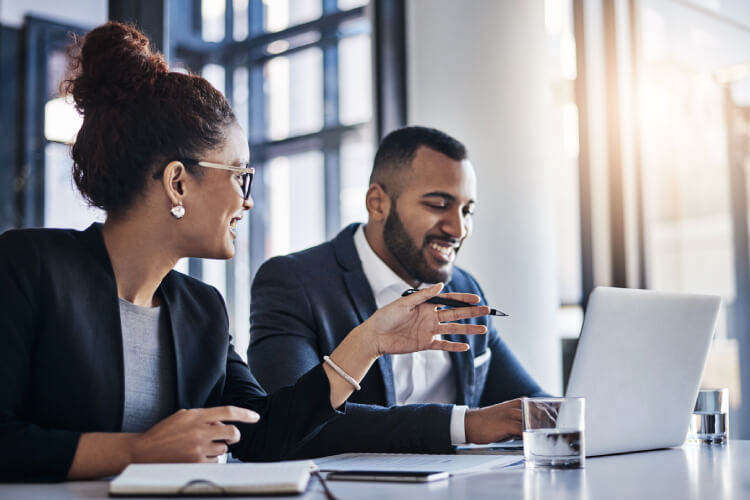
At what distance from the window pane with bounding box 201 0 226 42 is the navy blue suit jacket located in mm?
4452

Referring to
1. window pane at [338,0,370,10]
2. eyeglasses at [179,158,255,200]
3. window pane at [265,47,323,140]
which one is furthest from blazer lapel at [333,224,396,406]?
window pane at [265,47,323,140]

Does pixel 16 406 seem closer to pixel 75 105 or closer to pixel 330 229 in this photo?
pixel 75 105

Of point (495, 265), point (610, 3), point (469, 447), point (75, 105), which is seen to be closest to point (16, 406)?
point (75, 105)

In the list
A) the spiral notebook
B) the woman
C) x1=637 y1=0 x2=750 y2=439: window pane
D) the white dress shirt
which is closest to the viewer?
the spiral notebook

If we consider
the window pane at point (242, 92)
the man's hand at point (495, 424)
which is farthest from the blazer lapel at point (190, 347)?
the window pane at point (242, 92)

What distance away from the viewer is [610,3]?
3.59 meters

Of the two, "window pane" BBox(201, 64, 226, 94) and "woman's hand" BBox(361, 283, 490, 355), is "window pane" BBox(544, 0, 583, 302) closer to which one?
"woman's hand" BBox(361, 283, 490, 355)

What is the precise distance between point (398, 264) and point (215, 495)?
59.3 inches

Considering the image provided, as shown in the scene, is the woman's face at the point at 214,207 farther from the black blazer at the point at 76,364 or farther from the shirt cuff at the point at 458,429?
the shirt cuff at the point at 458,429

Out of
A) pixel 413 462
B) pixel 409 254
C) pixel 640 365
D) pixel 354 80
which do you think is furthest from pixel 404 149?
pixel 354 80

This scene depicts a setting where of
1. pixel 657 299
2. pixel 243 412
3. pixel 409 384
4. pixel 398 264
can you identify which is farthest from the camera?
pixel 398 264

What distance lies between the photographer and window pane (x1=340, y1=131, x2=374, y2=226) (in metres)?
6.05

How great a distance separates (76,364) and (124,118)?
45cm

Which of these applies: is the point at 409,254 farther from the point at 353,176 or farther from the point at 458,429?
the point at 353,176
